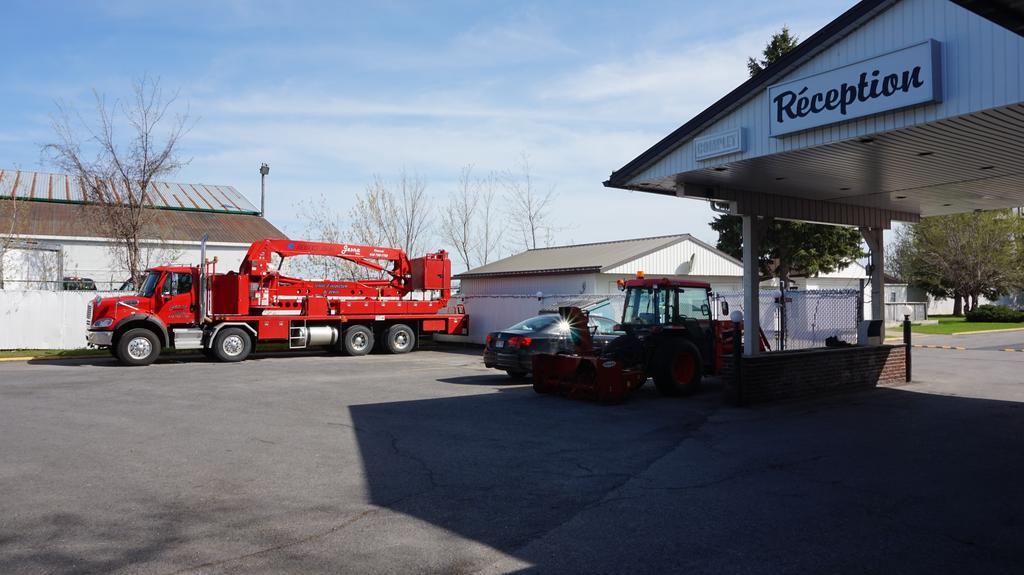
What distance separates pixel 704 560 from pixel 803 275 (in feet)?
105

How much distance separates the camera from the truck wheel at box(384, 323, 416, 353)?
82.6ft

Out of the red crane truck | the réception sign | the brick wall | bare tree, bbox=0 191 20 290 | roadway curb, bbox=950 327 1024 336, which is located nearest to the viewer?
the réception sign

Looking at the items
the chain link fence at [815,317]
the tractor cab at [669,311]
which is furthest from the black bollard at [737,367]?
the chain link fence at [815,317]

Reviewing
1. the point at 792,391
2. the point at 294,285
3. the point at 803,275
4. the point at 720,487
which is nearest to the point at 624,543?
the point at 720,487

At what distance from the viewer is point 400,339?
25.4m

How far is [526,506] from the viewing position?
6.55m

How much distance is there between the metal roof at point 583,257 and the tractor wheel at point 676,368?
1310 cm

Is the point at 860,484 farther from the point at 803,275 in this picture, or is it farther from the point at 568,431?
the point at 803,275

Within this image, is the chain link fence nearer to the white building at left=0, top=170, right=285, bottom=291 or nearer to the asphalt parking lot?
the asphalt parking lot

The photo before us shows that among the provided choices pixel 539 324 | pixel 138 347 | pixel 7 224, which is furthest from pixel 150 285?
pixel 7 224

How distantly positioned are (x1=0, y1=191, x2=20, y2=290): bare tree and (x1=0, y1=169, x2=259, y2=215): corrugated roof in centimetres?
119

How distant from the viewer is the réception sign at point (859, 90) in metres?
8.67

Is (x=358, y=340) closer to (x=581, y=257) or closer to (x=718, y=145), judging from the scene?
(x=581, y=257)

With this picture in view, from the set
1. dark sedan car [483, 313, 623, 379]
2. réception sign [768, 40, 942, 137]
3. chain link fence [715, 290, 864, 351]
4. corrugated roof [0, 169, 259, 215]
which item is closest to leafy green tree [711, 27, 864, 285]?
chain link fence [715, 290, 864, 351]
